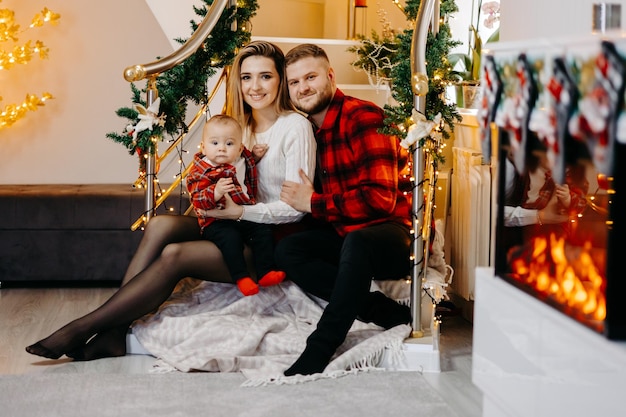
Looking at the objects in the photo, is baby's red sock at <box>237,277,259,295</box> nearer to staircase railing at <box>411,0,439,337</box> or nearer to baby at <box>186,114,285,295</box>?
baby at <box>186,114,285,295</box>

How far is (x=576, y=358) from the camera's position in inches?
69.6

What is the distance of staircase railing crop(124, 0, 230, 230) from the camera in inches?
140

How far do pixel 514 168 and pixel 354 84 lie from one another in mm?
2542

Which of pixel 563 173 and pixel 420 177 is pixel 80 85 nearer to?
pixel 420 177

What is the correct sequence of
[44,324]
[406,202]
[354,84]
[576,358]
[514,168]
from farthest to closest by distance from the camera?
[354,84]
[44,324]
[406,202]
[514,168]
[576,358]

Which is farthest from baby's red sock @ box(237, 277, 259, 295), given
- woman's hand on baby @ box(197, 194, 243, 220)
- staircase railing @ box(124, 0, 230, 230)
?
staircase railing @ box(124, 0, 230, 230)

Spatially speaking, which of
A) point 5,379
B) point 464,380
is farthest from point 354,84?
point 5,379

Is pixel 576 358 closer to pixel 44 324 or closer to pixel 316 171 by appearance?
pixel 316 171

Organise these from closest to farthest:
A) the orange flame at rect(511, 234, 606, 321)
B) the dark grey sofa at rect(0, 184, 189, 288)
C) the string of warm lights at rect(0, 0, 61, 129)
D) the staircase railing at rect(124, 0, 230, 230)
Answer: the orange flame at rect(511, 234, 606, 321) < the staircase railing at rect(124, 0, 230, 230) < the dark grey sofa at rect(0, 184, 189, 288) < the string of warm lights at rect(0, 0, 61, 129)

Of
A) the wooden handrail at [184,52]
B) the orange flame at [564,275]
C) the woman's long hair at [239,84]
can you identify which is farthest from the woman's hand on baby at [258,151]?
the orange flame at [564,275]

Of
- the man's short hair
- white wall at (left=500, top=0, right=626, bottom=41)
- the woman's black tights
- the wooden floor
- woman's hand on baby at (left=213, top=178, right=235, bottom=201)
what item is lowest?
the wooden floor

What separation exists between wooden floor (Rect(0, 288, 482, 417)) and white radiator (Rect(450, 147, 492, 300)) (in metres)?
0.24

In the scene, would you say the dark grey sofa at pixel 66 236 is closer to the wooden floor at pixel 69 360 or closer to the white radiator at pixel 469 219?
the wooden floor at pixel 69 360

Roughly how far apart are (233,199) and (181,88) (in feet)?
1.83
